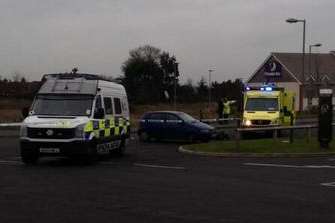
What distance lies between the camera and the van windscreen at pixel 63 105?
60.4ft

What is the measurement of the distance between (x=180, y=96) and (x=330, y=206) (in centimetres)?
8312

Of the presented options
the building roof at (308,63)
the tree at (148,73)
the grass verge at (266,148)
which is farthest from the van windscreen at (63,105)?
the building roof at (308,63)

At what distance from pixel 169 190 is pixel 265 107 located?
67.7 ft

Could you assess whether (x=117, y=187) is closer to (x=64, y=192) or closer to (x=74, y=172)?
(x=64, y=192)

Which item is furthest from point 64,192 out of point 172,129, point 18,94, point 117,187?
point 18,94

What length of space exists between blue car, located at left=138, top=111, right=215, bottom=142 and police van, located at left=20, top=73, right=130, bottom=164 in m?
7.90

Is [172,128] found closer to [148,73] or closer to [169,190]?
[169,190]

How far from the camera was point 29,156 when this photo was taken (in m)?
18.2

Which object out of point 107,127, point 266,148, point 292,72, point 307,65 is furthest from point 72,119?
point 307,65

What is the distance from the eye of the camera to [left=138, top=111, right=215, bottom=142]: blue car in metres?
28.4

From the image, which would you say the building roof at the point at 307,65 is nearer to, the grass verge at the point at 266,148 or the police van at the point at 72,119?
the grass verge at the point at 266,148

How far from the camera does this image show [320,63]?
100 metres

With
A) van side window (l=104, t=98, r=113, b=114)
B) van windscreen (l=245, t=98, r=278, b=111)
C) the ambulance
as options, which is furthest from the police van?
van windscreen (l=245, t=98, r=278, b=111)

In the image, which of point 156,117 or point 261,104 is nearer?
point 156,117
